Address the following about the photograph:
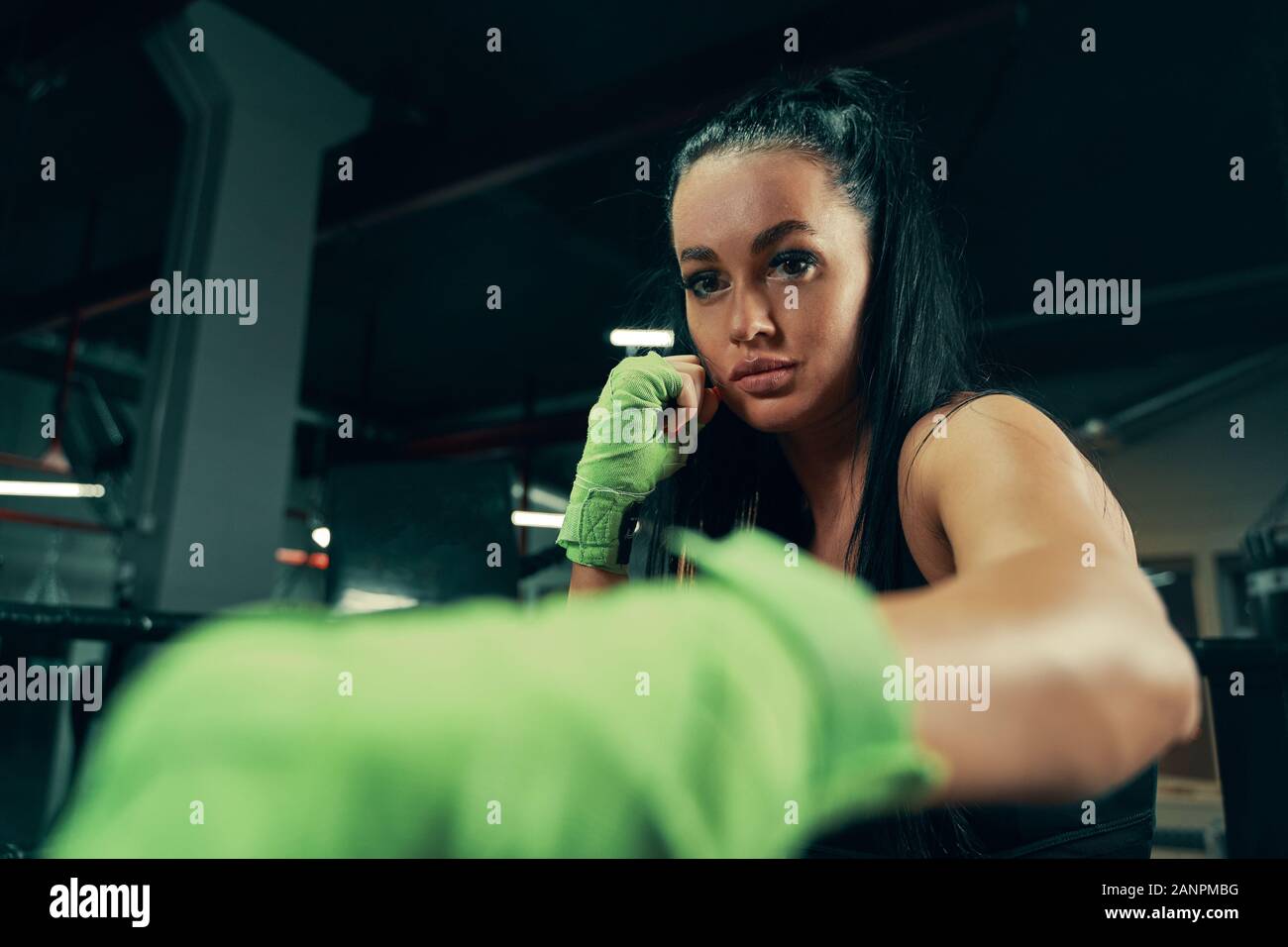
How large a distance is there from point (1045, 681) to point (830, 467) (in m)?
0.83

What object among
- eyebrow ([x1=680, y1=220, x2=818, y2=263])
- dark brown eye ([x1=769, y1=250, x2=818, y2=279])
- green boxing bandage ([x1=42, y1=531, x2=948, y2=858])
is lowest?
green boxing bandage ([x1=42, y1=531, x2=948, y2=858])

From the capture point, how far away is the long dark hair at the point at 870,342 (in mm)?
881

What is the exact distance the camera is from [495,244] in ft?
19.9

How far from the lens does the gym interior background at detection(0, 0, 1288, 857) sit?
2.00 metres

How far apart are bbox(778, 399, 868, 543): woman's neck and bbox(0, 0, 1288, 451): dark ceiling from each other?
0.51 meters

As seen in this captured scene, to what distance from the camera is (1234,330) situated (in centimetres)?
559

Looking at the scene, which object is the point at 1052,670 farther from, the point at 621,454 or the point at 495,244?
the point at 495,244

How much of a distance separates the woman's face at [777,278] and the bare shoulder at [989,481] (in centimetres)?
16

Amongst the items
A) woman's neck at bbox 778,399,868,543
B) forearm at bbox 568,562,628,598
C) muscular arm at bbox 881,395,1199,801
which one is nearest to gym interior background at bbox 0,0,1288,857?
woman's neck at bbox 778,399,868,543

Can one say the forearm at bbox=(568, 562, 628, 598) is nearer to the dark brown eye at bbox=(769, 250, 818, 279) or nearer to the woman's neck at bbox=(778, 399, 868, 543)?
the woman's neck at bbox=(778, 399, 868, 543)

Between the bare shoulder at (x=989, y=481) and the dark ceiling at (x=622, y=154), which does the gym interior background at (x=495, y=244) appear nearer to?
the dark ceiling at (x=622, y=154)

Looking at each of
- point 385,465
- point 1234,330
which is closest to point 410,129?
point 385,465

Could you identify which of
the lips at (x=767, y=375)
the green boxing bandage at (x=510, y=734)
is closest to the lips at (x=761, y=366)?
the lips at (x=767, y=375)
